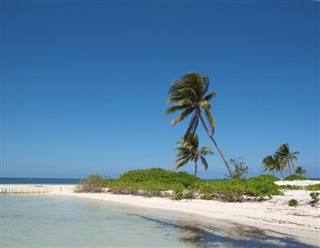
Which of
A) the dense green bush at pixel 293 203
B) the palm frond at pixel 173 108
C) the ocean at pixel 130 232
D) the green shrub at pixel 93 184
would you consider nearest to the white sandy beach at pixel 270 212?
the dense green bush at pixel 293 203

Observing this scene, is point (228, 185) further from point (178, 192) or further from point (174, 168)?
point (174, 168)

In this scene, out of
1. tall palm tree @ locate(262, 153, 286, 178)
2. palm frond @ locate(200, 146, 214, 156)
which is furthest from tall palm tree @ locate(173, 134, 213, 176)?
tall palm tree @ locate(262, 153, 286, 178)

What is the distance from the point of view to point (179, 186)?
58.4 ft

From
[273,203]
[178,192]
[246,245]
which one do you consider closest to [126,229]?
[246,245]

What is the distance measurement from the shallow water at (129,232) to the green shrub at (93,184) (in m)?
12.4

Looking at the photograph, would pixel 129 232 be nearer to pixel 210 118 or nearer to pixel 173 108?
pixel 210 118

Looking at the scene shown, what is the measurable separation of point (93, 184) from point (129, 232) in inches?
651

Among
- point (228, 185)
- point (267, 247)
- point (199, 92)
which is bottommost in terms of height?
point (267, 247)

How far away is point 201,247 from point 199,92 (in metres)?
15.9

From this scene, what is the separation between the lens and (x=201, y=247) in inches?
277

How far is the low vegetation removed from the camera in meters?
13.9

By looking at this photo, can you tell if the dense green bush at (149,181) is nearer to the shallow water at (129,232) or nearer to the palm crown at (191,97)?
the palm crown at (191,97)

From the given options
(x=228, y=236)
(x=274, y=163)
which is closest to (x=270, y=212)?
(x=228, y=236)

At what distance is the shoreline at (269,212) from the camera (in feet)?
28.8
